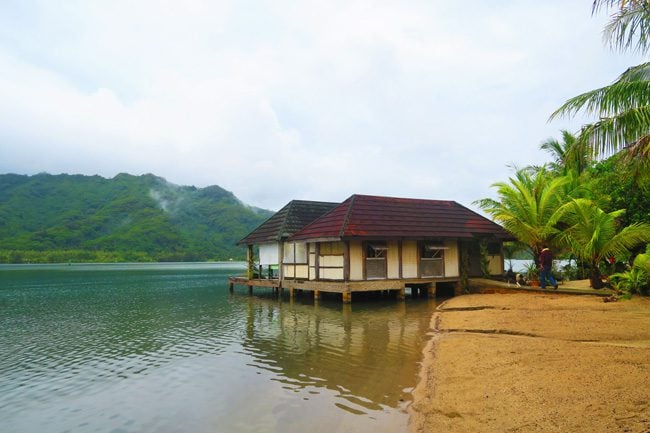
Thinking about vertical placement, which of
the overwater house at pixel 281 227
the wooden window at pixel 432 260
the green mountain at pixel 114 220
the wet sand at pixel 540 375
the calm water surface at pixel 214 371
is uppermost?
the green mountain at pixel 114 220

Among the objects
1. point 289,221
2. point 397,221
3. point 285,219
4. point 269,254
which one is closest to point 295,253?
point 289,221

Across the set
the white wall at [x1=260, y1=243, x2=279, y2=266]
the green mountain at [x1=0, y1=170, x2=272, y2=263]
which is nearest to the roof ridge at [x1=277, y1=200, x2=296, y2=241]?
the white wall at [x1=260, y1=243, x2=279, y2=266]

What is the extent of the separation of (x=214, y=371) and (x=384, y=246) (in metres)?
11.3

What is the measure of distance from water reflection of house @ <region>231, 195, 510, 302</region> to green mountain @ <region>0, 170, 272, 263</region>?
68.0 meters

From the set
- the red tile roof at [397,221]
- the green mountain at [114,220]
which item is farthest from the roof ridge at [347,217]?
the green mountain at [114,220]

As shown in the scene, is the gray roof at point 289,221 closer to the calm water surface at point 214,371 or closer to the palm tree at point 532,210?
the calm water surface at point 214,371

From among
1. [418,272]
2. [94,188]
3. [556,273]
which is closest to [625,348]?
[418,272]

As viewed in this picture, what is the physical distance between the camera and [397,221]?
18.8 meters

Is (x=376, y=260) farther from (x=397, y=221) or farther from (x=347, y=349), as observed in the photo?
(x=347, y=349)

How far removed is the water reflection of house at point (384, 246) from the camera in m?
17.7

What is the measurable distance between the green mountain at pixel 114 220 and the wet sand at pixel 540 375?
80440 mm

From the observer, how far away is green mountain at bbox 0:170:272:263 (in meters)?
79.9

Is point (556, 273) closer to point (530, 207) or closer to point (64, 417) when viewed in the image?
point (530, 207)

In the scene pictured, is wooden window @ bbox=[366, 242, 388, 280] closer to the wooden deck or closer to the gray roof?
the wooden deck
